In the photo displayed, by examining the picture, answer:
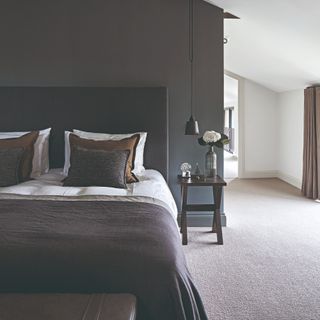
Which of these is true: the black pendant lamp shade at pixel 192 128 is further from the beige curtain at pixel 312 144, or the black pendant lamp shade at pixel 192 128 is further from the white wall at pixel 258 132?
the white wall at pixel 258 132

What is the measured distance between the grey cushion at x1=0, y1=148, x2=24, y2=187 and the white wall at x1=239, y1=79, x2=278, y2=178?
542 cm

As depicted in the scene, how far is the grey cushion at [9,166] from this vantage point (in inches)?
125

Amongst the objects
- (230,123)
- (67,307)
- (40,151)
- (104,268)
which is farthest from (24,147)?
(230,123)

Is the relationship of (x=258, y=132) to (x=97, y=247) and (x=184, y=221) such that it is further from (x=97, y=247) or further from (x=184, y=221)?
(x=97, y=247)

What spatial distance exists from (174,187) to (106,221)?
2.30 meters

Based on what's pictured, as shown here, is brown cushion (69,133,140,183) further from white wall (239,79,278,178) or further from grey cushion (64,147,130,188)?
white wall (239,79,278,178)

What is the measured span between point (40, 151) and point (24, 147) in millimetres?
272

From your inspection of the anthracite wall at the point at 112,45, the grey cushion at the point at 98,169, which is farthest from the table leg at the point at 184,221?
the anthracite wall at the point at 112,45

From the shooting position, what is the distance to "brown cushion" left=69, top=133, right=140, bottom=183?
3.49 m

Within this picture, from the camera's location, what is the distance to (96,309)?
1.47 metres

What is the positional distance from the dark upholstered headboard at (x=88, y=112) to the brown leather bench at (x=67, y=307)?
8.65ft

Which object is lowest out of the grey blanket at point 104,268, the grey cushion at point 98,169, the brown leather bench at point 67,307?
the brown leather bench at point 67,307

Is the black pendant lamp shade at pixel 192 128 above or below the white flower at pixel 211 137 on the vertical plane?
above

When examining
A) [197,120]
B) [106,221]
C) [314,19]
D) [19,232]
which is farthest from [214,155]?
[19,232]
